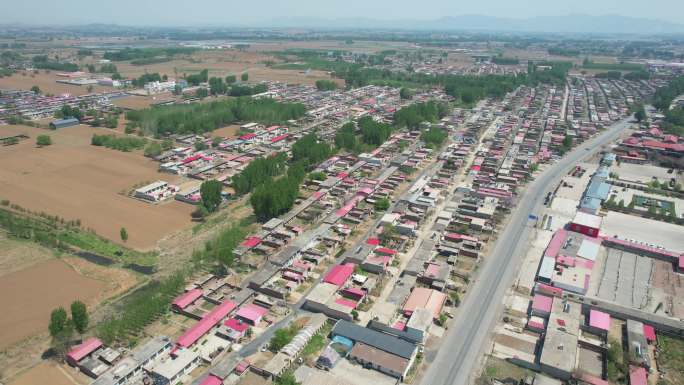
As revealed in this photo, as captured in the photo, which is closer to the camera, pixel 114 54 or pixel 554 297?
pixel 554 297

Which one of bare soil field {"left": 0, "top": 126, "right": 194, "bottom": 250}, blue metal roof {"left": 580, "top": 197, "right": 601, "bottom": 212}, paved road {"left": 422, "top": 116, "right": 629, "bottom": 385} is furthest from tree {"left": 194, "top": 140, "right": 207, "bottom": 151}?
blue metal roof {"left": 580, "top": 197, "right": 601, "bottom": 212}

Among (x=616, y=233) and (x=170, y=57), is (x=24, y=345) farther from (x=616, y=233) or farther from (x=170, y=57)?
(x=170, y=57)

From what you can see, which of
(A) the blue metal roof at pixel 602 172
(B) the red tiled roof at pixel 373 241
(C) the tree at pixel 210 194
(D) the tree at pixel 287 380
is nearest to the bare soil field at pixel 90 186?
(C) the tree at pixel 210 194

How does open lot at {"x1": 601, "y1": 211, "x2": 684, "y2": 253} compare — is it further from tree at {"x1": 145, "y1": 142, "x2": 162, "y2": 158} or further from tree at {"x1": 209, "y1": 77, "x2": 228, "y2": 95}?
tree at {"x1": 209, "y1": 77, "x2": 228, "y2": 95}

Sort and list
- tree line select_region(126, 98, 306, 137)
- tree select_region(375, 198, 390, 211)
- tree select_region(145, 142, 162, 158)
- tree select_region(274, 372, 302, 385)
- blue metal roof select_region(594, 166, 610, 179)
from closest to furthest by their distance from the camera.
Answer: tree select_region(274, 372, 302, 385)
tree select_region(375, 198, 390, 211)
blue metal roof select_region(594, 166, 610, 179)
tree select_region(145, 142, 162, 158)
tree line select_region(126, 98, 306, 137)

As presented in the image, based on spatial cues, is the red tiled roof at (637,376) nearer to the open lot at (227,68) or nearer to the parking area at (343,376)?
the parking area at (343,376)

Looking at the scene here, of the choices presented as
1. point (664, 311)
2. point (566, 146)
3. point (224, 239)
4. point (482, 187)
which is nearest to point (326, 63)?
point (566, 146)
